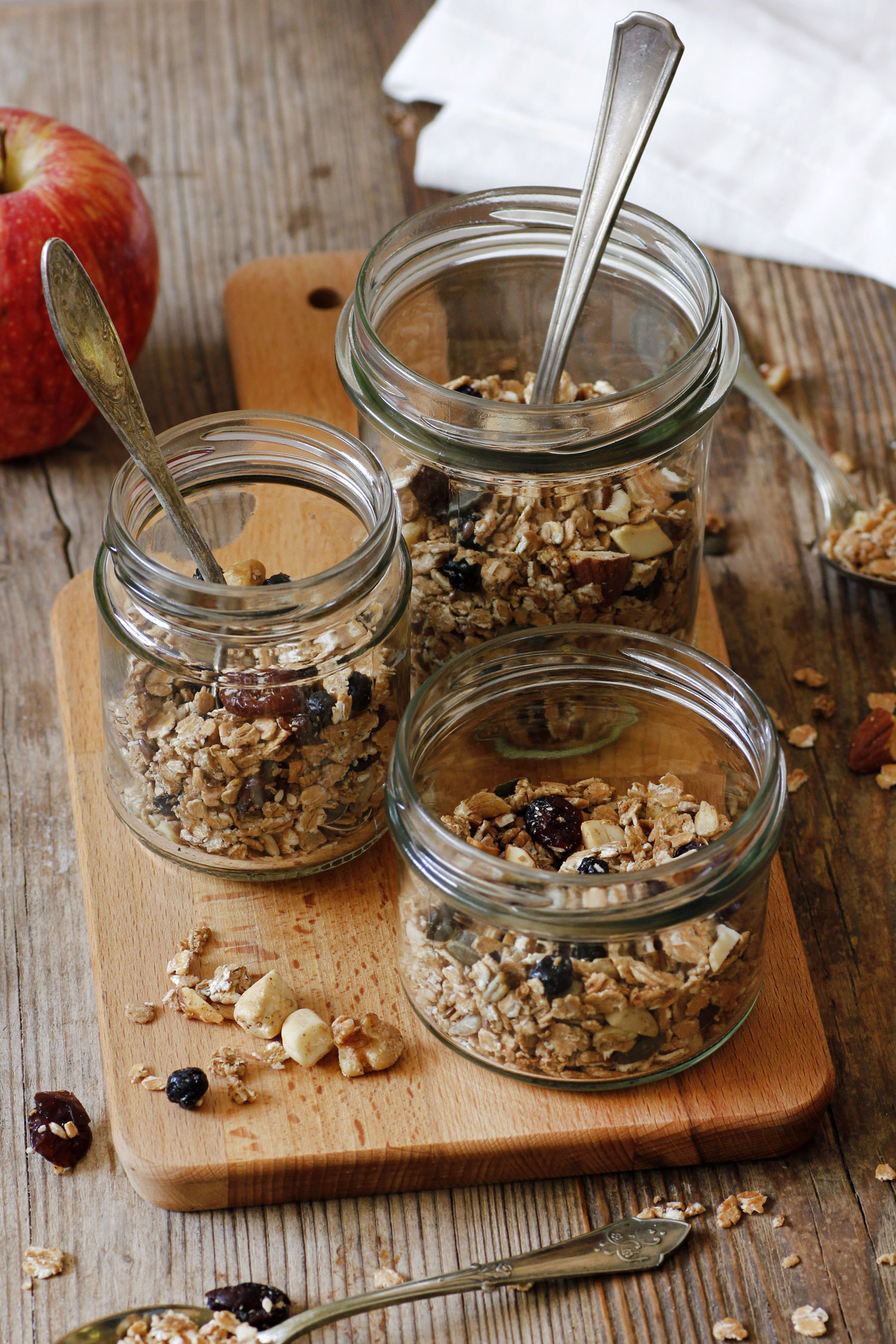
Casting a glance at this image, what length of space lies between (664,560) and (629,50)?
14.0 inches

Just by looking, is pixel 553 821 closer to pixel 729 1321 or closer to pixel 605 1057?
pixel 605 1057

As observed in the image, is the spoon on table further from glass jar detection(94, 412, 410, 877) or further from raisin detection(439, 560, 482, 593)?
raisin detection(439, 560, 482, 593)

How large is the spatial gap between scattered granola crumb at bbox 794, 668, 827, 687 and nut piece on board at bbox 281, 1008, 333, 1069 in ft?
1.77

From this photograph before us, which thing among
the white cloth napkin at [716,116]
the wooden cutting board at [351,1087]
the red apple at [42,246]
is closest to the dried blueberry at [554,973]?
the wooden cutting board at [351,1087]

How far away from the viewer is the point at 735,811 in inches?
41.9

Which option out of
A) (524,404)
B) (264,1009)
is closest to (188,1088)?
(264,1009)

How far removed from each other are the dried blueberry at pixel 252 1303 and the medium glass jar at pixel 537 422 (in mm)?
470

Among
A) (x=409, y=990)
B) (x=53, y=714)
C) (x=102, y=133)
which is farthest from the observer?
(x=102, y=133)

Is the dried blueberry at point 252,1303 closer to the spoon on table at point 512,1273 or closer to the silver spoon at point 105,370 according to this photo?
the spoon on table at point 512,1273

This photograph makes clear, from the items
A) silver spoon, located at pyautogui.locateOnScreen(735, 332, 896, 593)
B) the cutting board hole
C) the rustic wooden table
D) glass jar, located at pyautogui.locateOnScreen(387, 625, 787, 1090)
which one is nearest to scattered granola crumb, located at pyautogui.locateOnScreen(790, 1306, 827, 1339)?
the rustic wooden table

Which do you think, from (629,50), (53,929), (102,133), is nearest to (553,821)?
(53,929)

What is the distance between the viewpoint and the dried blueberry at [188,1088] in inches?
37.8

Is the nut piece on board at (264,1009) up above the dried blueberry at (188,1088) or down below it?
above

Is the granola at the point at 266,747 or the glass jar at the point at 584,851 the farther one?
the granola at the point at 266,747
